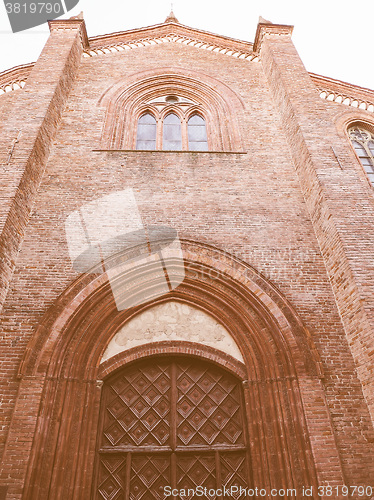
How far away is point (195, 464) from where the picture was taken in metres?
4.97

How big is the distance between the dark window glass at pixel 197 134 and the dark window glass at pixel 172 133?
26cm

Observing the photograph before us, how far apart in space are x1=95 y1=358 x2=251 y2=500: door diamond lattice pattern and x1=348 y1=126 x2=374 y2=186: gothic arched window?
571 centimetres

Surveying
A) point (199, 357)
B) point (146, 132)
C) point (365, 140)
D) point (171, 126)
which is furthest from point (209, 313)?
point (365, 140)

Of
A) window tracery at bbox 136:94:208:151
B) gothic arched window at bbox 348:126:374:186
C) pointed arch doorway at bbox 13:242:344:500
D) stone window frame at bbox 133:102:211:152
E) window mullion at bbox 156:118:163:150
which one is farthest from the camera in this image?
stone window frame at bbox 133:102:211:152

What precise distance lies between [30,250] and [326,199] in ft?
16.7

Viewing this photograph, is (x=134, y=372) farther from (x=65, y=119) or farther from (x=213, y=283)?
(x=65, y=119)

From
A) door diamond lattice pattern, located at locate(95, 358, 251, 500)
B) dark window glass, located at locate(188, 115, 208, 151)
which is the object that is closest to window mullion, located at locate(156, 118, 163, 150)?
dark window glass, located at locate(188, 115, 208, 151)

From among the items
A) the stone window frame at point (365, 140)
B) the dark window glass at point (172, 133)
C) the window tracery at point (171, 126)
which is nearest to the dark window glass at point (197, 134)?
the window tracery at point (171, 126)

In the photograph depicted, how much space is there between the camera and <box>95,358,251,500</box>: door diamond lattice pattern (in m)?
4.84

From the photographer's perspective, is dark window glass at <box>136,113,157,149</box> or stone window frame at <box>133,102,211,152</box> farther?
stone window frame at <box>133,102,211,152</box>

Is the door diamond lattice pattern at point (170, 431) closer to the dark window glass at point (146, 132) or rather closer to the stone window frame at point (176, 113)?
the dark window glass at point (146, 132)

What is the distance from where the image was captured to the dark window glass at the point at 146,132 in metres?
8.57

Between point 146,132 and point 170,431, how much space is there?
668 cm

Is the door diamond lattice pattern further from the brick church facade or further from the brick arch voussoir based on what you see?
the brick arch voussoir
